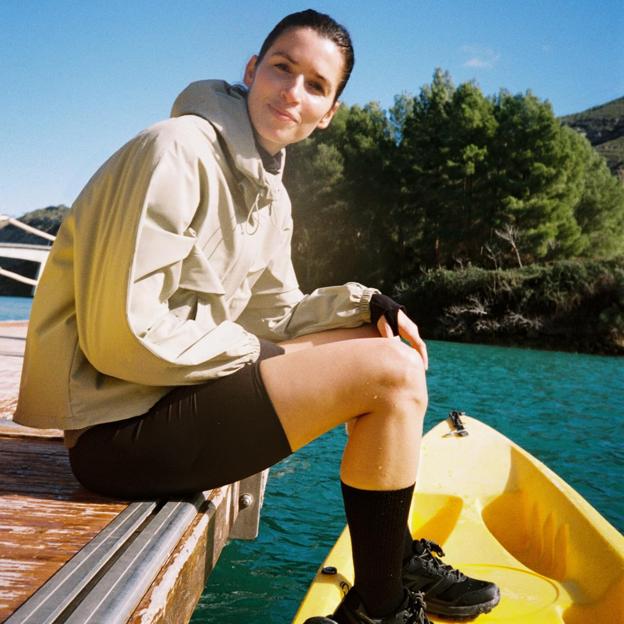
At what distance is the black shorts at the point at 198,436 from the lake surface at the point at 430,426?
1.66m

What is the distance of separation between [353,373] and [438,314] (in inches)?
849

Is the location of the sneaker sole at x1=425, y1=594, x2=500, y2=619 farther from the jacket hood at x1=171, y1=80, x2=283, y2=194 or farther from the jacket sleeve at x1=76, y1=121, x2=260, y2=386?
the jacket hood at x1=171, y1=80, x2=283, y2=194

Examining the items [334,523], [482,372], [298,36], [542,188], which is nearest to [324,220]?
[542,188]

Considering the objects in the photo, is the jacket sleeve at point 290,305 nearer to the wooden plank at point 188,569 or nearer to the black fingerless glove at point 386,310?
the black fingerless glove at point 386,310

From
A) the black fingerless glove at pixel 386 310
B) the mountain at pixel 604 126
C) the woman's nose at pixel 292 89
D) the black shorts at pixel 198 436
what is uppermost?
the mountain at pixel 604 126

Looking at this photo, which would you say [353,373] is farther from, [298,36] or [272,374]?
[298,36]

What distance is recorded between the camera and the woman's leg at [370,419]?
4.19ft

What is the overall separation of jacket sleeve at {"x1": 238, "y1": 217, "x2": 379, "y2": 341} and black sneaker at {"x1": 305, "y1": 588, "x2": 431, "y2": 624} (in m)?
0.75

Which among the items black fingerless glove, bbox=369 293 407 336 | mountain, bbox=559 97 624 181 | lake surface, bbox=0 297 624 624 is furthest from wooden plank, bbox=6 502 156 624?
mountain, bbox=559 97 624 181

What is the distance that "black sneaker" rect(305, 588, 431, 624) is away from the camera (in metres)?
1.31

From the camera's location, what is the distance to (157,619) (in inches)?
41.6

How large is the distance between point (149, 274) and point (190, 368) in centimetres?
21

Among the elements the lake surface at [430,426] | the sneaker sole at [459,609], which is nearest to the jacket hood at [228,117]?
the sneaker sole at [459,609]

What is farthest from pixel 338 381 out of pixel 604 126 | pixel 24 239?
pixel 24 239
